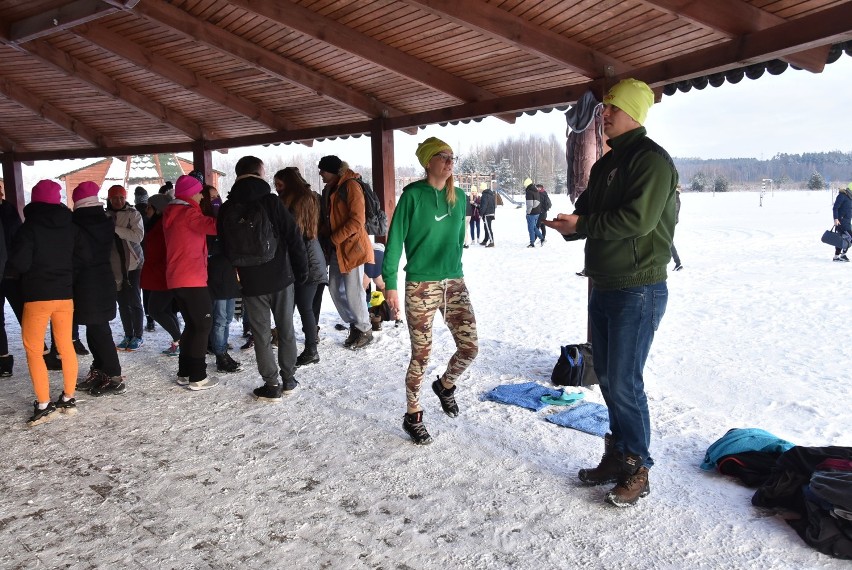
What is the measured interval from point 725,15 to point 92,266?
4.86 meters

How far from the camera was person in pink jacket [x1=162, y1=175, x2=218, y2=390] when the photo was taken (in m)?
4.82

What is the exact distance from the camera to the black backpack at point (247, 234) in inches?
176

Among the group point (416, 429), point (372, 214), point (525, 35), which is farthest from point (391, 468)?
point (525, 35)

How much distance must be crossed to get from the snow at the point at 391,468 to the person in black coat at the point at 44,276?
40 centimetres

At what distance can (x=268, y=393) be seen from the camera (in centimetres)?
475

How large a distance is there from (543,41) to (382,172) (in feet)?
10.9

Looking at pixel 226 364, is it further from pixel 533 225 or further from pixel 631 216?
pixel 533 225

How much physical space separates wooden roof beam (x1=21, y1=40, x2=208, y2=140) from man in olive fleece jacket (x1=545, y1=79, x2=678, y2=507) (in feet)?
22.8

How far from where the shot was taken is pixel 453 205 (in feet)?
12.7

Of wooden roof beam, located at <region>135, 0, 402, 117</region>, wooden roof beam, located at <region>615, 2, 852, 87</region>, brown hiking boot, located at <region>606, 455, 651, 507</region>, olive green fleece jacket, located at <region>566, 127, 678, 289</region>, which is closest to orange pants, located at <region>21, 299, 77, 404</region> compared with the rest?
wooden roof beam, located at <region>135, 0, 402, 117</region>

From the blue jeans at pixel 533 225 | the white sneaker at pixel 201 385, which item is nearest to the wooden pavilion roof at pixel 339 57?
the white sneaker at pixel 201 385

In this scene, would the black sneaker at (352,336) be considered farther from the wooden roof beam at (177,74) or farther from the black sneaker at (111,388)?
the wooden roof beam at (177,74)

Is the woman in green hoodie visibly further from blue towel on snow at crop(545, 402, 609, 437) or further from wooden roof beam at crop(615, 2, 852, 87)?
wooden roof beam at crop(615, 2, 852, 87)

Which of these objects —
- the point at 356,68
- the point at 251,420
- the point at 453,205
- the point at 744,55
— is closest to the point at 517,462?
the point at 453,205
